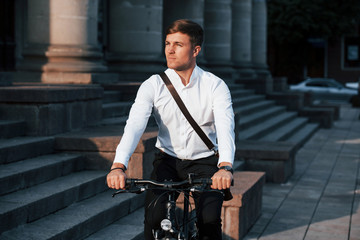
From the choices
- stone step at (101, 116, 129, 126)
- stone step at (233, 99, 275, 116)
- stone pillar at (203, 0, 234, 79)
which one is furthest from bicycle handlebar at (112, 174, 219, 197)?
stone pillar at (203, 0, 234, 79)

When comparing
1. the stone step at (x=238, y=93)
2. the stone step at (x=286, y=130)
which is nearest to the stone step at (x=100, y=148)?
the stone step at (x=286, y=130)

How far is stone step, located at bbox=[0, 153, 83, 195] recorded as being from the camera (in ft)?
19.8

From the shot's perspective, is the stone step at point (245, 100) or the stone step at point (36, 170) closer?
the stone step at point (36, 170)

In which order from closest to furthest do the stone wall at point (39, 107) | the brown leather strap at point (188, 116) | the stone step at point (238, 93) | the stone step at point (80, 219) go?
the brown leather strap at point (188, 116) < the stone step at point (80, 219) < the stone wall at point (39, 107) < the stone step at point (238, 93)

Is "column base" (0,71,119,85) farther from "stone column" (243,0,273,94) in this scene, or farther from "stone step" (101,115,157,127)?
"stone column" (243,0,273,94)

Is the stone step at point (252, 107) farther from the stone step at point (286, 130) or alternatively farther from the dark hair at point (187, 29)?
the dark hair at point (187, 29)

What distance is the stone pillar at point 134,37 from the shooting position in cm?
1341

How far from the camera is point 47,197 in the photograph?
5.95m

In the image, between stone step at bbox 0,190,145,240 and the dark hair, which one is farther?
stone step at bbox 0,190,145,240

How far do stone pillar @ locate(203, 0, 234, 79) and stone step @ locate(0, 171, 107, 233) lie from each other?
12600mm

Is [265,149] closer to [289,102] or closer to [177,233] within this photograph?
[177,233]

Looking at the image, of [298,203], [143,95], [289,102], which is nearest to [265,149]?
[298,203]

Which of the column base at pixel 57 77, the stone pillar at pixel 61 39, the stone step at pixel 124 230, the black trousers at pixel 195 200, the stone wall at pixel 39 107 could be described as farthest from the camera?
the column base at pixel 57 77

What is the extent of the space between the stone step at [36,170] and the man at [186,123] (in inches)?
92.5
